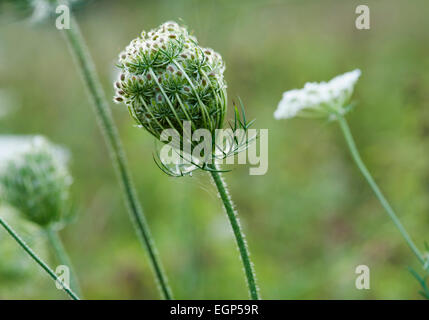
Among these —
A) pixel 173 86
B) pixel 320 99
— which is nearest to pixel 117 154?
pixel 173 86

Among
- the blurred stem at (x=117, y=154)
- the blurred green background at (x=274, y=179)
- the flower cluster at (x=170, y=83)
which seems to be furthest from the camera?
the blurred green background at (x=274, y=179)

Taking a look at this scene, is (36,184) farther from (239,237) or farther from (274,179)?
(274,179)

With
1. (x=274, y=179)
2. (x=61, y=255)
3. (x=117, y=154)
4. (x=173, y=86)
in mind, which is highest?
(x=173, y=86)

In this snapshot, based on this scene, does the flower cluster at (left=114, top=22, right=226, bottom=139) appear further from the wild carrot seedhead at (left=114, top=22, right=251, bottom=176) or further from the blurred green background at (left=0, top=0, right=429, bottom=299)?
the blurred green background at (left=0, top=0, right=429, bottom=299)

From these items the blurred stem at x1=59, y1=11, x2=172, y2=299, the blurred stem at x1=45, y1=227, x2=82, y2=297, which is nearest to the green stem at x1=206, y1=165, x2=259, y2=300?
the blurred stem at x1=59, y1=11, x2=172, y2=299

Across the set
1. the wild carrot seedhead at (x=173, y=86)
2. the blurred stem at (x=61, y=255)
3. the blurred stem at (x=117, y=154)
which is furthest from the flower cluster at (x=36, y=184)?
the wild carrot seedhead at (x=173, y=86)

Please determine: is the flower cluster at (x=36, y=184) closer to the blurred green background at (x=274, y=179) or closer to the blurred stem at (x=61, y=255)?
the blurred stem at (x=61, y=255)
